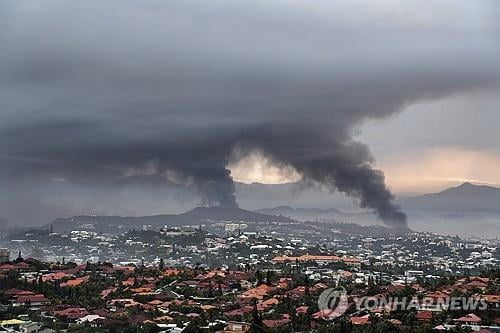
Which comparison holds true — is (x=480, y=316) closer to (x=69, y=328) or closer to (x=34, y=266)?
(x=69, y=328)

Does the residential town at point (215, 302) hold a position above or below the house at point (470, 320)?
below

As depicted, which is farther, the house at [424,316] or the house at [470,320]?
the house at [424,316]

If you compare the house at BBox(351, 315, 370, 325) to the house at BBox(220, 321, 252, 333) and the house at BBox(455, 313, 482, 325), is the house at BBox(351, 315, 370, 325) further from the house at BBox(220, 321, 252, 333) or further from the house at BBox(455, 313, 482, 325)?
the house at BBox(220, 321, 252, 333)
